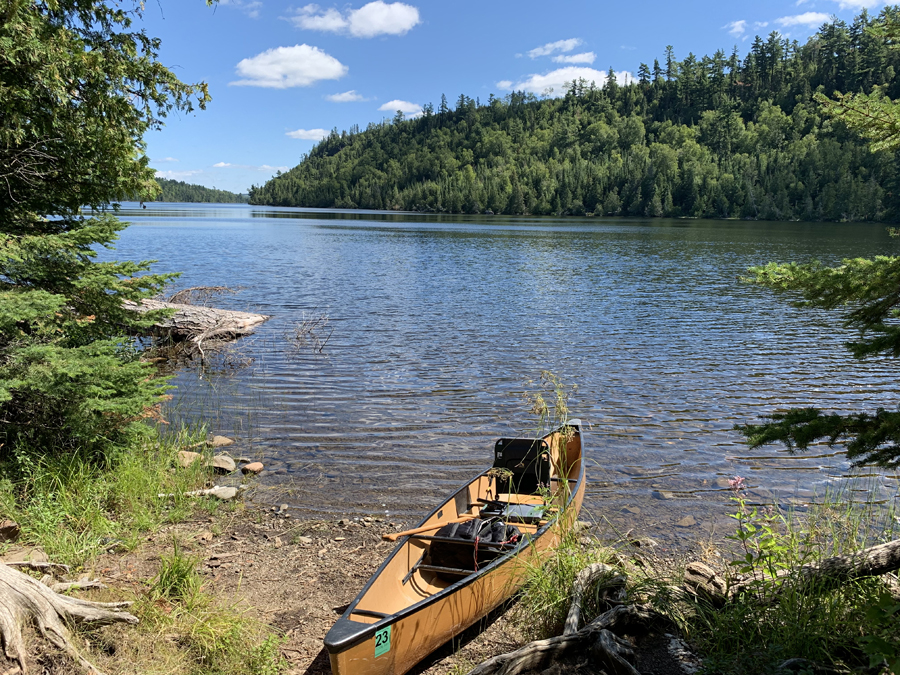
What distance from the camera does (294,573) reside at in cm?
604

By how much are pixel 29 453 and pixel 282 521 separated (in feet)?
9.29

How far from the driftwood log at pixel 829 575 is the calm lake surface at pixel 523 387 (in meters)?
2.17

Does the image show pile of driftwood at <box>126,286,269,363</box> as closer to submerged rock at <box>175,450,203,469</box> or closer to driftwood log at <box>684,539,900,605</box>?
submerged rock at <box>175,450,203,469</box>

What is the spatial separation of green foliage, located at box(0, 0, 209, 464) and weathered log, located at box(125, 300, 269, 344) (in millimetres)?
9157

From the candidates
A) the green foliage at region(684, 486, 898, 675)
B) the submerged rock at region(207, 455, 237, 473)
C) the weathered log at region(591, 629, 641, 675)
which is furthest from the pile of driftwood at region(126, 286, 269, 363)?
the green foliage at region(684, 486, 898, 675)

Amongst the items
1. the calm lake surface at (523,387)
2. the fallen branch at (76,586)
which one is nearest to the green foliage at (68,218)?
the fallen branch at (76,586)

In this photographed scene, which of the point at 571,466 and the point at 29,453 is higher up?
the point at 29,453

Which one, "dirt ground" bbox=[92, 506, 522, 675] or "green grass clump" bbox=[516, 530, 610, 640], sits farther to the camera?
"dirt ground" bbox=[92, 506, 522, 675]

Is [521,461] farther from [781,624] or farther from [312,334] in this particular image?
[312,334]

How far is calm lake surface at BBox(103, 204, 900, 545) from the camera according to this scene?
8.53m

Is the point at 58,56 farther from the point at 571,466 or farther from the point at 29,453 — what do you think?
the point at 571,466

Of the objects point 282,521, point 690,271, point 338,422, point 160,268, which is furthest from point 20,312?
point 690,271

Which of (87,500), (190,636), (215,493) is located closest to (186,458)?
(215,493)

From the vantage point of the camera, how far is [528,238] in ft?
211
